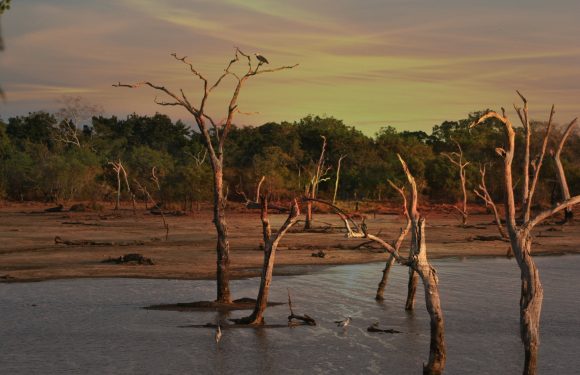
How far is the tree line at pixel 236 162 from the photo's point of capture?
257 ft

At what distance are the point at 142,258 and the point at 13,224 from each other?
22.5 m

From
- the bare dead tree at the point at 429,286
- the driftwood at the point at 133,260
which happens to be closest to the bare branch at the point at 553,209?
the bare dead tree at the point at 429,286

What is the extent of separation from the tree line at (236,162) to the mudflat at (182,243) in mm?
7727

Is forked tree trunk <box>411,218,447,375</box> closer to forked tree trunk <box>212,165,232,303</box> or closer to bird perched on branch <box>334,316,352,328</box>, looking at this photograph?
bird perched on branch <box>334,316,352,328</box>

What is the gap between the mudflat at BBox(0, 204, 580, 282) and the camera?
3216 centimetres

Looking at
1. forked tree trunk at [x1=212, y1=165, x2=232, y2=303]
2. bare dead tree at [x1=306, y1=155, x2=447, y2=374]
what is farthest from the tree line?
bare dead tree at [x1=306, y1=155, x2=447, y2=374]

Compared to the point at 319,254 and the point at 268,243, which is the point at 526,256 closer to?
the point at 268,243

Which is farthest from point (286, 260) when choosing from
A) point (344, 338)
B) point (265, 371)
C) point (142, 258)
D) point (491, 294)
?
point (265, 371)

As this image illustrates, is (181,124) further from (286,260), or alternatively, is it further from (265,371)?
(265,371)

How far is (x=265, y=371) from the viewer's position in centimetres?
1773

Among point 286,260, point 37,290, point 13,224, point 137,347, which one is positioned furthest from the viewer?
point 13,224

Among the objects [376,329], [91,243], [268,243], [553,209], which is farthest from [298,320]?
[91,243]

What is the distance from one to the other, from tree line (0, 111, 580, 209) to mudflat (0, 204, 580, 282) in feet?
25.4

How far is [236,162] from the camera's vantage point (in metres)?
102
